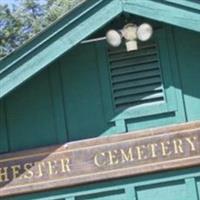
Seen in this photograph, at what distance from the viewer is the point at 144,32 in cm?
748

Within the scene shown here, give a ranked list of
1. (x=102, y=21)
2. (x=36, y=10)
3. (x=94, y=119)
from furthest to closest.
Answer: (x=36, y=10), (x=94, y=119), (x=102, y=21)

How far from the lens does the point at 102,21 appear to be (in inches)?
288

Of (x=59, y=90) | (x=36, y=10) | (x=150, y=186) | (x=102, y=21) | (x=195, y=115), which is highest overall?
(x=36, y=10)

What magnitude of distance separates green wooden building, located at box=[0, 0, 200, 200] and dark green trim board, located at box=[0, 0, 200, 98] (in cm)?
1

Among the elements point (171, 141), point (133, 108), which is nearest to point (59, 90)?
point (133, 108)

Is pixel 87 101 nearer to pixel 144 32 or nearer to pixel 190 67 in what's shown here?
pixel 144 32

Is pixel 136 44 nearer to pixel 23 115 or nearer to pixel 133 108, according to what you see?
pixel 133 108

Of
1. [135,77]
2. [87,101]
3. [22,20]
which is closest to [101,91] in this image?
[87,101]

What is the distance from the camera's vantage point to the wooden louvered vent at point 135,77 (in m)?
7.74

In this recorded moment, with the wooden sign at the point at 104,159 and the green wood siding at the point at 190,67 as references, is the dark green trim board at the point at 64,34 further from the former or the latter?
the wooden sign at the point at 104,159

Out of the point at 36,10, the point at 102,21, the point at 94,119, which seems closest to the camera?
the point at 102,21

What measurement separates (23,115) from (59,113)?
16.2 inches

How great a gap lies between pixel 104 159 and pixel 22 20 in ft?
71.8

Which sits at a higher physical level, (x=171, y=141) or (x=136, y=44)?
(x=136, y=44)
